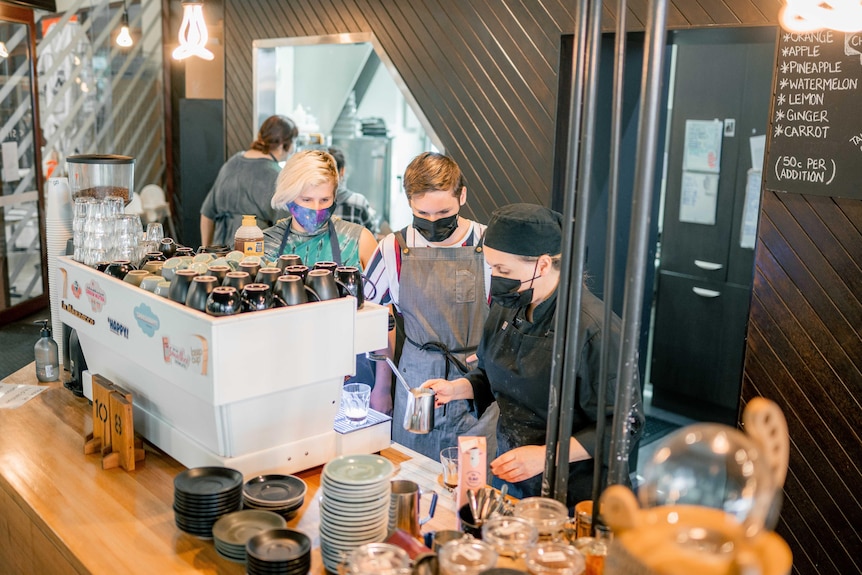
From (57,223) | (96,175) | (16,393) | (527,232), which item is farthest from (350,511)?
(96,175)

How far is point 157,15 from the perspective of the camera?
27.1 feet

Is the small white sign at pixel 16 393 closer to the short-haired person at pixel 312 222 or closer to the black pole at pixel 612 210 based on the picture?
the short-haired person at pixel 312 222

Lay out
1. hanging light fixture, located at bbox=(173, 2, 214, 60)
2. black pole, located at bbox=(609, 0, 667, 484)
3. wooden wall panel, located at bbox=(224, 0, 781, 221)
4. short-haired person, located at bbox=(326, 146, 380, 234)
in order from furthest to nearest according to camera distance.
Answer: short-haired person, located at bbox=(326, 146, 380, 234), wooden wall panel, located at bbox=(224, 0, 781, 221), hanging light fixture, located at bbox=(173, 2, 214, 60), black pole, located at bbox=(609, 0, 667, 484)

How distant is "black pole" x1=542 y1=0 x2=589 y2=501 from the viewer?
162 cm

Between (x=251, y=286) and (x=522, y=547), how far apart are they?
97 cm

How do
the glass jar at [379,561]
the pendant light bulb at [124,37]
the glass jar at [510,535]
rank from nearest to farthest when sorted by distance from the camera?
the glass jar at [379,561] < the glass jar at [510,535] < the pendant light bulb at [124,37]

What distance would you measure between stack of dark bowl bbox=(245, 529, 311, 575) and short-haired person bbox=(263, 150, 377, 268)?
64.4 inches

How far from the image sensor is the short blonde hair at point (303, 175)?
3293mm

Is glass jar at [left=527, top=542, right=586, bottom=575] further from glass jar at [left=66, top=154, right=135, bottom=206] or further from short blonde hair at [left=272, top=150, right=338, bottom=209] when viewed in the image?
glass jar at [left=66, top=154, right=135, bottom=206]

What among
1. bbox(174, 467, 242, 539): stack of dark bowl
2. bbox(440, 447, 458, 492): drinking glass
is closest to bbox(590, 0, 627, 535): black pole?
bbox(440, 447, 458, 492): drinking glass

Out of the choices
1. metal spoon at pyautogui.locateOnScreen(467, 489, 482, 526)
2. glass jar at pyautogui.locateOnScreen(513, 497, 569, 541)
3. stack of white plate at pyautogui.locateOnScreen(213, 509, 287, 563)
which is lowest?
stack of white plate at pyautogui.locateOnScreen(213, 509, 287, 563)

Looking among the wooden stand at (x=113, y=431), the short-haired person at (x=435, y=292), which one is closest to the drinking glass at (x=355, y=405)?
the wooden stand at (x=113, y=431)

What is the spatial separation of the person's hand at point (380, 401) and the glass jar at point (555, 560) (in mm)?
1730

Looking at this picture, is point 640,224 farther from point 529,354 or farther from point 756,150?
point 756,150
